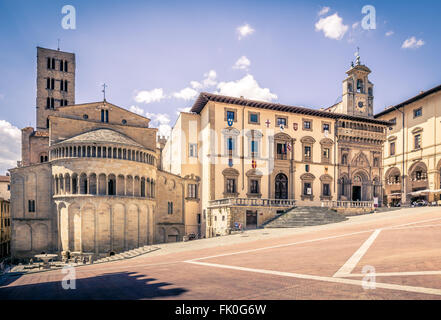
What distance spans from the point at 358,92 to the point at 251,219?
101 ft

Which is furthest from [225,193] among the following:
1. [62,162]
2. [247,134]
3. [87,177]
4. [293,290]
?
[293,290]

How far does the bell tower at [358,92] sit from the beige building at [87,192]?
110 ft

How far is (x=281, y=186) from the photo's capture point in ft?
146

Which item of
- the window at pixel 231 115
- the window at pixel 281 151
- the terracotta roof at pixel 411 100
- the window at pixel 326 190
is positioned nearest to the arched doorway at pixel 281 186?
the window at pixel 281 151

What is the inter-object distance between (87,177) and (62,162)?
4.15 m

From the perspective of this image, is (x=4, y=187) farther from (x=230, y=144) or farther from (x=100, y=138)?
(x=230, y=144)

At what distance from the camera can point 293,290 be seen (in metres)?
8.96

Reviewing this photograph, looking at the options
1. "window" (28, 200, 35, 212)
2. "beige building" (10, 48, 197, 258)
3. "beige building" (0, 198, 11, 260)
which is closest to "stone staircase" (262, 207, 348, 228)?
"beige building" (10, 48, 197, 258)

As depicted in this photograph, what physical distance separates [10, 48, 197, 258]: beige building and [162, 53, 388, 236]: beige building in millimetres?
7828

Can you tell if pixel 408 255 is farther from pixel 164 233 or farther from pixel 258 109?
pixel 164 233

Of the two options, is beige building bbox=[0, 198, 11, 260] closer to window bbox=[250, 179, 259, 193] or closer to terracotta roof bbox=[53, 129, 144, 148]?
terracotta roof bbox=[53, 129, 144, 148]

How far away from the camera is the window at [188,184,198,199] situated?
46281 millimetres
